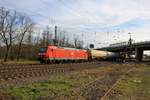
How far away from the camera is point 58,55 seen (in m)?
52.7

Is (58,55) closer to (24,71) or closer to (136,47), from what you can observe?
(24,71)

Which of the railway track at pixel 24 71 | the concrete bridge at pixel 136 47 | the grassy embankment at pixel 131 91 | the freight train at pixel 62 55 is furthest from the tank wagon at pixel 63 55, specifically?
the concrete bridge at pixel 136 47

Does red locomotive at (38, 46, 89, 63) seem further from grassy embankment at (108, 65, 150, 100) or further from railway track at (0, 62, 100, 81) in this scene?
grassy embankment at (108, 65, 150, 100)

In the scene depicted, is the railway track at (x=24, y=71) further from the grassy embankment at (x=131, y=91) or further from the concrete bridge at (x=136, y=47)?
the concrete bridge at (x=136, y=47)

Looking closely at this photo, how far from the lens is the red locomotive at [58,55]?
49062 mm

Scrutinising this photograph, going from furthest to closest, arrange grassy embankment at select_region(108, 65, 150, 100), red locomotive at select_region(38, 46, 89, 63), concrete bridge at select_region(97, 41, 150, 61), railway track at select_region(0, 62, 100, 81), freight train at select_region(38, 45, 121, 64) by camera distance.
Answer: concrete bridge at select_region(97, 41, 150, 61), freight train at select_region(38, 45, 121, 64), red locomotive at select_region(38, 46, 89, 63), railway track at select_region(0, 62, 100, 81), grassy embankment at select_region(108, 65, 150, 100)

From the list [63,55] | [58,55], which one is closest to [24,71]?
[58,55]

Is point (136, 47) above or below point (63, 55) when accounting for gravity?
above

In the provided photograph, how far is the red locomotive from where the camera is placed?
49.1 metres

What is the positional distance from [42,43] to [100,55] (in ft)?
84.5

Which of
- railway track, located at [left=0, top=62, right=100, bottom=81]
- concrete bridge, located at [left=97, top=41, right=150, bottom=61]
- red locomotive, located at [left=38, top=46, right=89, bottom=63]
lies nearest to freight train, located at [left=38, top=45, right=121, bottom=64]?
red locomotive, located at [left=38, top=46, right=89, bottom=63]

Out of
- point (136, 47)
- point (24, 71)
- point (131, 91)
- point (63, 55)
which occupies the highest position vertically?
point (136, 47)

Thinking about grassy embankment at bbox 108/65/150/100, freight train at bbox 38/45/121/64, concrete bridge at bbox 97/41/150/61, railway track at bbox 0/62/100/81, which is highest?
concrete bridge at bbox 97/41/150/61

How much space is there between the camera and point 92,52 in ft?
266
